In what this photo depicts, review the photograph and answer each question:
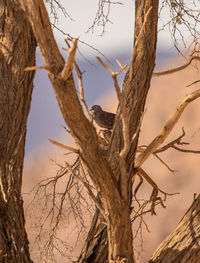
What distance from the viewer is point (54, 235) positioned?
3.24 meters

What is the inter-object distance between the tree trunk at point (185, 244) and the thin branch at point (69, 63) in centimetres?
108

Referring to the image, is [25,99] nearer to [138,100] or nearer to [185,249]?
[138,100]

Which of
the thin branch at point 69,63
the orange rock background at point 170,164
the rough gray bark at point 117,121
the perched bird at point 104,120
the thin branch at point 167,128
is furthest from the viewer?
the orange rock background at point 170,164

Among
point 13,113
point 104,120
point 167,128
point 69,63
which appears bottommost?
point 167,128

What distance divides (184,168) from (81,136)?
346 inches

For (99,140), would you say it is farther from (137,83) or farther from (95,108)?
(95,108)

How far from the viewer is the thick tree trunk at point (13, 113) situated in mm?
2537

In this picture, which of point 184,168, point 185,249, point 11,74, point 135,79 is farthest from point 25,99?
point 184,168

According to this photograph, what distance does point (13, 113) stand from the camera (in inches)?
108

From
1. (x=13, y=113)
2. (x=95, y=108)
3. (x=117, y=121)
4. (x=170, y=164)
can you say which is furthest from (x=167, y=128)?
(x=170, y=164)

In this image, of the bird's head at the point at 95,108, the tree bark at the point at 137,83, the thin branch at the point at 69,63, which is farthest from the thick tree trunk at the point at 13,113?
the bird's head at the point at 95,108

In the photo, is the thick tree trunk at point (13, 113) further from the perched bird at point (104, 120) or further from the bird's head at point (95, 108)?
the bird's head at point (95, 108)

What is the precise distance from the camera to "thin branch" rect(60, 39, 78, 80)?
5.32ft

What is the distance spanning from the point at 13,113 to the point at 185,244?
3.88 ft
